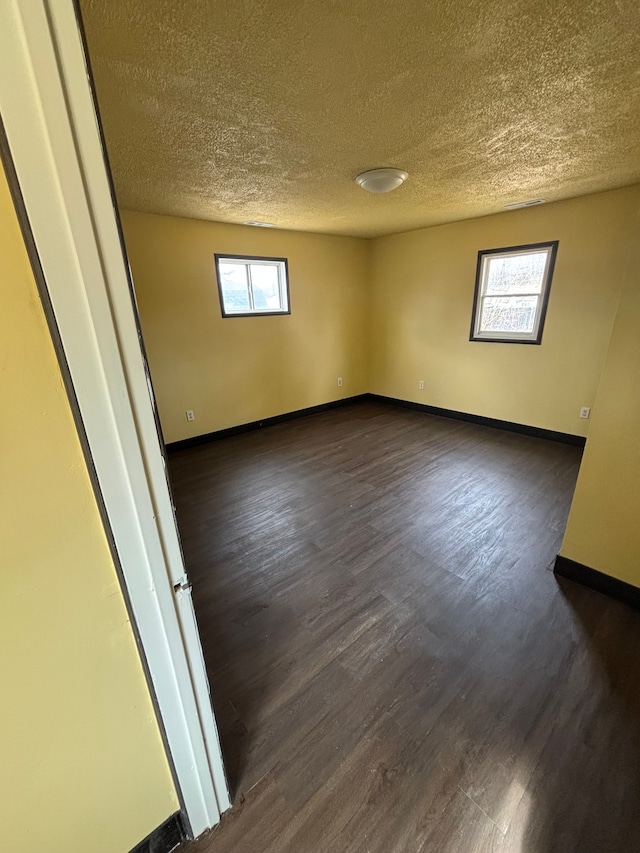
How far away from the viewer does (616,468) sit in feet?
5.60

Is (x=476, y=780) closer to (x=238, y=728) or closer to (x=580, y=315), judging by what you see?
(x=238, y=728)

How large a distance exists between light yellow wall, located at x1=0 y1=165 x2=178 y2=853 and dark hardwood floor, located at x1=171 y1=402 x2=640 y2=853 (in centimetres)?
44

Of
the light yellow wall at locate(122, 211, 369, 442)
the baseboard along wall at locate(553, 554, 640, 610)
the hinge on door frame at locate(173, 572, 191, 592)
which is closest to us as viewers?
the hinge on door frame at locate(173, 572, 191, 592)

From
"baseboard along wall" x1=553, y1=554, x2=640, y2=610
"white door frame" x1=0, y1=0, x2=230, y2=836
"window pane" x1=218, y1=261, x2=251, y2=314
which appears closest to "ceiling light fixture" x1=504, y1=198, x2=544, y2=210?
"window pane" x1=218, y1=261, x2=251, y2=314

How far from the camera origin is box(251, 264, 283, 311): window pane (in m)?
4.10

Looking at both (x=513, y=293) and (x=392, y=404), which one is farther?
(x=392, y=404)

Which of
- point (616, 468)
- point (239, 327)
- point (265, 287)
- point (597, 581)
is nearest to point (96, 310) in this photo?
point (616, 468)

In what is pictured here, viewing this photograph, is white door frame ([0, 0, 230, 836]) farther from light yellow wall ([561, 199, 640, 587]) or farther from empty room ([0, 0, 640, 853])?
light yellow wall ([561, 199, 640, 587])

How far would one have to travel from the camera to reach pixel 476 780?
1121 mm

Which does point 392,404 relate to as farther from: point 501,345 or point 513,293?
point 513,293

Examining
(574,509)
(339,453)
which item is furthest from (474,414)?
(574,509)

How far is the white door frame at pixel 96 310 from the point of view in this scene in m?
0.45

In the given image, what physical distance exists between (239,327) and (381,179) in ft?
7.45

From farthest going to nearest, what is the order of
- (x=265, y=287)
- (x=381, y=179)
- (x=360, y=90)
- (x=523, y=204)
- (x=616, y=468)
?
(x=265, y=287) → (x=523, y=204) → (x=381, y=179) → (x=616, y=468) → (x=360, y=90)
